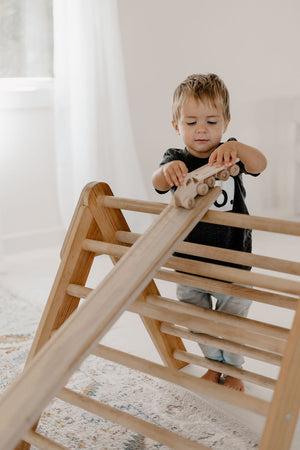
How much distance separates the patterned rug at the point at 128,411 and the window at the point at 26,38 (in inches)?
67.2

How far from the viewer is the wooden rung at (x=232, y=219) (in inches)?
43.0

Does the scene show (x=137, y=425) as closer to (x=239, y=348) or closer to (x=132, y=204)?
(x=239, y=348)

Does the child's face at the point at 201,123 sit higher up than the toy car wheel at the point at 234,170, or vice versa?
the child's face at the point at 201,123

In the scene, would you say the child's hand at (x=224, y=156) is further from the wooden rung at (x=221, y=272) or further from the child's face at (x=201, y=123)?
the wooden rung at (x=221, y=272)

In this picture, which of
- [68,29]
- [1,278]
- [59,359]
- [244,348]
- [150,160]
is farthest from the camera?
[150,160]

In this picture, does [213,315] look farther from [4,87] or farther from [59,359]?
[4,87]

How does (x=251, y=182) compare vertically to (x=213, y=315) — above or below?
above

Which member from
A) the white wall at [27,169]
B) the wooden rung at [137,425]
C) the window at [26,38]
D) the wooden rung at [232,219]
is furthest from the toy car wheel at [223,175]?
the window at [26,38]

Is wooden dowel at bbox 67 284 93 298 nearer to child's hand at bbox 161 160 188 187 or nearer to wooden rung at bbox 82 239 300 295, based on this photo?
wooden rung at bbox 82 239 300 295

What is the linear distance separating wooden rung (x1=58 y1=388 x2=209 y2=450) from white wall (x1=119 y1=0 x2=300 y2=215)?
7.34ft

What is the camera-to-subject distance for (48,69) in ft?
10.2

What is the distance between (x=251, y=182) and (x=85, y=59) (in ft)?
4.32

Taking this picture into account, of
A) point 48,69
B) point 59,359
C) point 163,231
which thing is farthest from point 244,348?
point 48,69

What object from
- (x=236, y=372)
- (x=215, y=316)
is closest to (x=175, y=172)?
(x=215, y=316)
